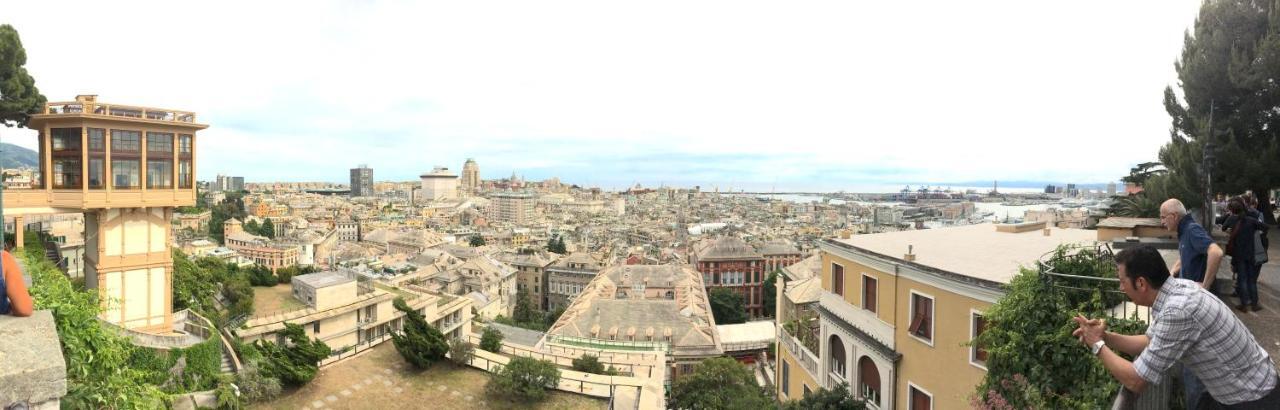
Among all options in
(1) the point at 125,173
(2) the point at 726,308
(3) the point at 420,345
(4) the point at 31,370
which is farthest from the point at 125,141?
(2) the point at 726,308

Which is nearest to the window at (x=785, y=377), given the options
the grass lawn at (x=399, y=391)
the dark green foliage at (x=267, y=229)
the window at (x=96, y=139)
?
the grass lawn at (x=399, y=391)

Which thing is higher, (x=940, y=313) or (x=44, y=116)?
(x=44, y=116)

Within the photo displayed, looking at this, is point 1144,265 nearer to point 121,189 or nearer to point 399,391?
point 121,189

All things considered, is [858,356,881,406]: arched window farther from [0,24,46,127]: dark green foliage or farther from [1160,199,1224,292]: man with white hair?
[0,24,46,127]: dark green foliage

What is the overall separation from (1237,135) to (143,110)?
936 inches

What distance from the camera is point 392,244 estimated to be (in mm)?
97875

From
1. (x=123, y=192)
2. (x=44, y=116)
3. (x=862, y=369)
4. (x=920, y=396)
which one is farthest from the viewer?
(x=123, y=192)

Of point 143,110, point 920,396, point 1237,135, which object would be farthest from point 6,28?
point 1237,135

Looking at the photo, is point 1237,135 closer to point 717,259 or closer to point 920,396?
point 920,396

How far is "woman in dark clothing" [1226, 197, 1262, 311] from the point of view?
5.29m

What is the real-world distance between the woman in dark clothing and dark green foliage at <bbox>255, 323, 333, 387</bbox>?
21.0 m

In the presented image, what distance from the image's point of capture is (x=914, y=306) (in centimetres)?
1039

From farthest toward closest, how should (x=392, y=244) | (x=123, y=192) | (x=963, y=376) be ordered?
(x=392, y=244), (x=123, y=192), (x=963, y=376)

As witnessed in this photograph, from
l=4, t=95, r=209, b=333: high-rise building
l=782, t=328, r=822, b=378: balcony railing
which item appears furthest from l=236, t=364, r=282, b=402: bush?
l=782, t=328, r=822, b=378: balcony railing
